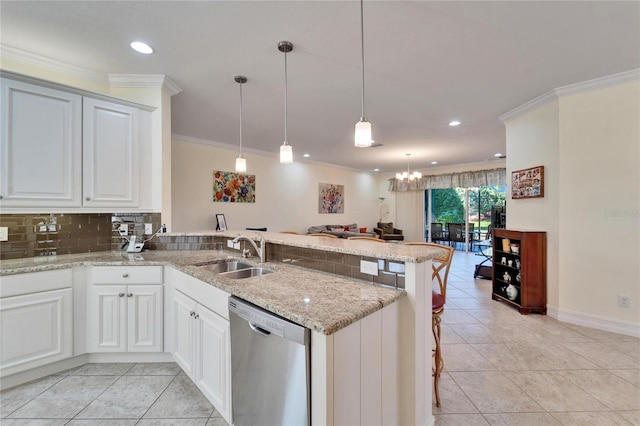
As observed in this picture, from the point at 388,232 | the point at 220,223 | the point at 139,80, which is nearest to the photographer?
the point at 139,80

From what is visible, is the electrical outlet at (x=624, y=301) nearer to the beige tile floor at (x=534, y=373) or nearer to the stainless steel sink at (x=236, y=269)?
the beige tile floor at (x=534, y=373)

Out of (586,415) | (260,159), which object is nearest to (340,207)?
(260,159)

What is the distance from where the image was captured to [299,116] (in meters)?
3.70

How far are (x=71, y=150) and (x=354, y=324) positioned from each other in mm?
2592

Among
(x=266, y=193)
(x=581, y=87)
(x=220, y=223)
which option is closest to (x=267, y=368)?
(x=581, y=87)

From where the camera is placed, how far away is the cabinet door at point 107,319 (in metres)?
2.09

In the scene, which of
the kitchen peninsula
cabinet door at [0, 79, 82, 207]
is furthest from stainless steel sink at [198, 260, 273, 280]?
cabinet door at [0, 79, 82, 207]

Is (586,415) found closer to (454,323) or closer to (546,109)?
(454,323)

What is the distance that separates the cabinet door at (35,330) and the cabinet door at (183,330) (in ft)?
2.58

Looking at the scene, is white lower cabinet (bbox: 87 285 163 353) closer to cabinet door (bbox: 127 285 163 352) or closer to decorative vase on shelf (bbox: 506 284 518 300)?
cabinet door (bbox: 127 285 163 352)

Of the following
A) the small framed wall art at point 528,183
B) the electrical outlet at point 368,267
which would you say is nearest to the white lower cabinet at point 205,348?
the electrical outlet at point 368,267

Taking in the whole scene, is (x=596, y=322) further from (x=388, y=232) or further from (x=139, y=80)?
(x=388, y=232)

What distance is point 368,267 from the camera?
5.03ft

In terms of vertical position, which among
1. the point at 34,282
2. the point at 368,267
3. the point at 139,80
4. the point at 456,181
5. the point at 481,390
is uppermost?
the point at 139,80
